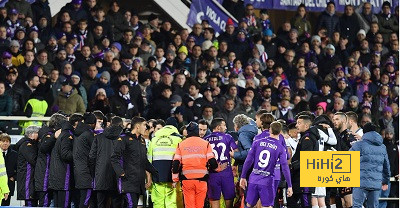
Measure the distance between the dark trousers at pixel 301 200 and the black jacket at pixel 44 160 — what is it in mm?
4267

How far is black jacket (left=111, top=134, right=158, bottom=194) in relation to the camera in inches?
810

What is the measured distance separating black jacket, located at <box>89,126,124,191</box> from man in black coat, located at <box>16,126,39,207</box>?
133 centimetres

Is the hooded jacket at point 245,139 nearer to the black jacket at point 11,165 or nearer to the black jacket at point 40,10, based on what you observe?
the black jacket at point 11,165

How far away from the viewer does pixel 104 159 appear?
67.9 ft

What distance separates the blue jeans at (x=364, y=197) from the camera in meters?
20.9

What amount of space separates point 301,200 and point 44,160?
456 centimetres

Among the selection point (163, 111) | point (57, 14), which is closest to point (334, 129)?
point (163, 111)

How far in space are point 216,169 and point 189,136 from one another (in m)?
0.73

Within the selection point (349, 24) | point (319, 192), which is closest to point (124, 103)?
point (319, 192)

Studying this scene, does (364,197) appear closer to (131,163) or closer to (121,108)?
(131,163)

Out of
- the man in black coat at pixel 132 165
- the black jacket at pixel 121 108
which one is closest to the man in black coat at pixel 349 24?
the black jacket at pixel 121 108

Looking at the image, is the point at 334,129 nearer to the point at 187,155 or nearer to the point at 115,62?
the point at 187,155

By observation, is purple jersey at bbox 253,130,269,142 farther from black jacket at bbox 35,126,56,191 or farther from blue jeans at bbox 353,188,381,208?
black jacket at bbox 35,126,56,191

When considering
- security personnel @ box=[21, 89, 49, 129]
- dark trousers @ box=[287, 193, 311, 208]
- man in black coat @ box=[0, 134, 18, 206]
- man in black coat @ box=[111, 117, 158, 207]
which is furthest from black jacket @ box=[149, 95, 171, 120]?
dark trousers @ box=[287, 193, 311, 208]
